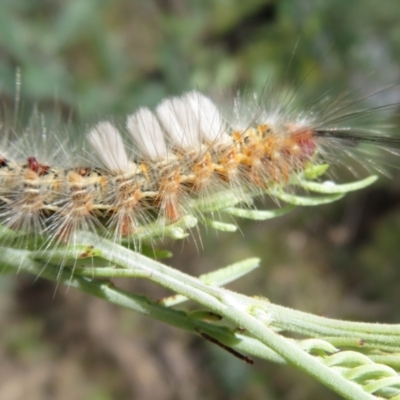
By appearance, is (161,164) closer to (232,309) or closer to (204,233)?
(232,309)

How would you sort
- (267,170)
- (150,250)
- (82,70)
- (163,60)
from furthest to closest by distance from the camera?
→ (82,70), (163,60), (267,170), (150,250)

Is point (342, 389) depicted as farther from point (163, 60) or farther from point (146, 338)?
point (146, 338)

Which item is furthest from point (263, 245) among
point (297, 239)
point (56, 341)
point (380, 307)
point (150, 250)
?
point (150, 250)

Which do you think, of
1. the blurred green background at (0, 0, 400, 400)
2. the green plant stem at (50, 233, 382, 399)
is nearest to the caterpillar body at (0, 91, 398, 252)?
the green plant stem at (50, 233, 382, 399)

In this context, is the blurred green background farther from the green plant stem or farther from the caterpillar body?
the green plant stem

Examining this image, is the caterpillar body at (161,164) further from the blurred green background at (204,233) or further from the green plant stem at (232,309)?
the blurred green background at (204,233)

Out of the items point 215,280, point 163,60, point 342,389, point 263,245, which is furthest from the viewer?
point 263,245

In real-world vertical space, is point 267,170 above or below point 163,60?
below
